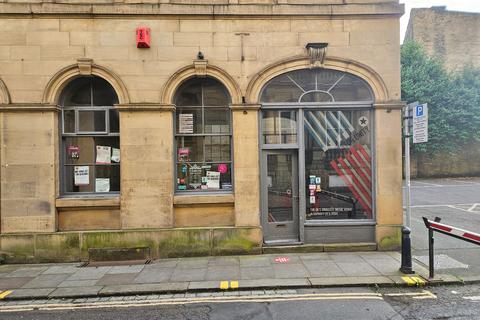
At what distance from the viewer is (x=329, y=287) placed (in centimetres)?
552

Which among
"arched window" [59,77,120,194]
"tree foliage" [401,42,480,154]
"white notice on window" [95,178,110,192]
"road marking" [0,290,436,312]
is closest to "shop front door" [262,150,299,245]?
"road marking" [0,290,436,312]

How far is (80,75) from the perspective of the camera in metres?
7.29

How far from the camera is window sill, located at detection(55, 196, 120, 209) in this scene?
23.7 feet

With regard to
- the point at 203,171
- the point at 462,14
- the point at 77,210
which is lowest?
the point at 77,210

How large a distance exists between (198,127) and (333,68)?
3613 millimetres

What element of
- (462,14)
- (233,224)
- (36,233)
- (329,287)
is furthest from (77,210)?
(462,14)

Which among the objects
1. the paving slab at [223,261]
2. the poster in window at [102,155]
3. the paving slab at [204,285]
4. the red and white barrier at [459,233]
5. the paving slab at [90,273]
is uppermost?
the poster in window at [102,155]

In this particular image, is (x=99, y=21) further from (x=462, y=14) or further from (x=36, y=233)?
(x=462, y=14)

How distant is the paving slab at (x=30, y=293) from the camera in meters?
5.35

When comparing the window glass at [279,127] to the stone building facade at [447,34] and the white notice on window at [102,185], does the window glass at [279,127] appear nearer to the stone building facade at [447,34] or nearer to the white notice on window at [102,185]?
the white notice on window at [102,185]

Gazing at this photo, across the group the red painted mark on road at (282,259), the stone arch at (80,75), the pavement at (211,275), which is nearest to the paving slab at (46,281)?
the pavement at (211,275)

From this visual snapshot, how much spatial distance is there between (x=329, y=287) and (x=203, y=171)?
3906 millimetres

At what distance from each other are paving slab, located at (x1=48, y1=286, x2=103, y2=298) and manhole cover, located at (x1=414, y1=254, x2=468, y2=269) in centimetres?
658

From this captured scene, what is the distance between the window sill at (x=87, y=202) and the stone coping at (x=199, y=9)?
431 centimetres
